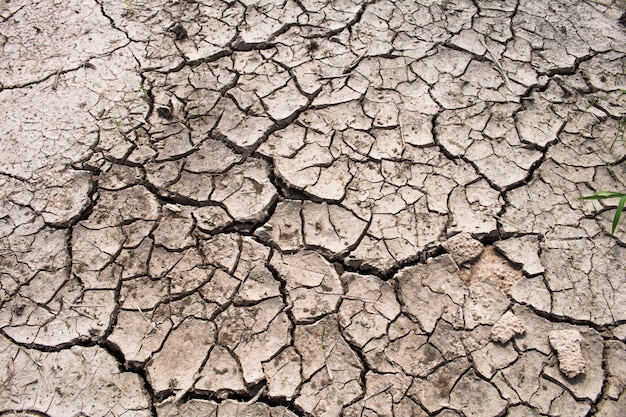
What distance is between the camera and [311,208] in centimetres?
270

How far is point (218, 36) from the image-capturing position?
Result: 3.34 metres

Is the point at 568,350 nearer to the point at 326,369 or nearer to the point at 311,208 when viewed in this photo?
the point at 326,369

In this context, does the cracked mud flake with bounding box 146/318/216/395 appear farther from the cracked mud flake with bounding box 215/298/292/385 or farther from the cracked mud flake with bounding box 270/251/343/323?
the cracked mud flake with bounding box 270/251/343/323

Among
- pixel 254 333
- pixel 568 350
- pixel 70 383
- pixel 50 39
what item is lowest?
pixel 70 383

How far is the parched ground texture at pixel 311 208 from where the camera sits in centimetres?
226

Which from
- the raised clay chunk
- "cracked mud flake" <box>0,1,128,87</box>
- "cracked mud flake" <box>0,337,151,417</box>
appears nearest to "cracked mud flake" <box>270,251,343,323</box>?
"cracked mud flake" <box>0,337,151,417</box>

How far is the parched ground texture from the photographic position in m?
2.26

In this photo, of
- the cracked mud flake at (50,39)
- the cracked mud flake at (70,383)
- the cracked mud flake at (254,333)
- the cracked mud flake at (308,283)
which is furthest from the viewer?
the cracked mud flake at (50,39)

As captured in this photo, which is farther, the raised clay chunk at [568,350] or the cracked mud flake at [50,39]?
the cracked mud flake at [50,39]

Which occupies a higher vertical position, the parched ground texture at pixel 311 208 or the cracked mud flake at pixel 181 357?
the parched ground texture at pixel 311 208

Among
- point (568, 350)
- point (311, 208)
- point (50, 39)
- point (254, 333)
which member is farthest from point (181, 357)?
point (50, 39)

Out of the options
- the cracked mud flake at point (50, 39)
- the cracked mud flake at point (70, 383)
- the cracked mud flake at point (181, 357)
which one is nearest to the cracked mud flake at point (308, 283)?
the cracked mud flake at point (181, 357)

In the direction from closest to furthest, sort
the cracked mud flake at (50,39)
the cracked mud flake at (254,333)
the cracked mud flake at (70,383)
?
the cracked mud flake at (70,383) < the cracked mud flake at (254,333) < the cracked mud flake at (50,39)

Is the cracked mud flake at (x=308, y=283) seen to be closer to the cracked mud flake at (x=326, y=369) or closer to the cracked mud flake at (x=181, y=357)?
the cracked mud flake at (x=326, y=369)
